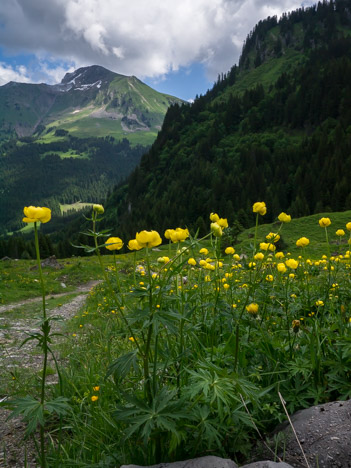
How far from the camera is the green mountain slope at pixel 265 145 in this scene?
201 feet

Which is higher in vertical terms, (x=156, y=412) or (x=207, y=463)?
(x=156, y=412)

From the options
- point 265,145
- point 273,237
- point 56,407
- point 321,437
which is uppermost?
point 265,145

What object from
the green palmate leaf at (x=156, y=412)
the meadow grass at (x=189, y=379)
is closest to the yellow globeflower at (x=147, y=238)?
the meadow grass at (x=189, y=379)

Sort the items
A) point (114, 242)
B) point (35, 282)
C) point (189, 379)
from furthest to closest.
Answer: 1. point (35, 282)
2. point (189, 379)
3. point (114, 242)

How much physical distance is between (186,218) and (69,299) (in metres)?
61.1

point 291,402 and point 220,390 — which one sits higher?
point 220,390

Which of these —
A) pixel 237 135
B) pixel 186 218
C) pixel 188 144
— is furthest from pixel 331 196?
pixel 188 144

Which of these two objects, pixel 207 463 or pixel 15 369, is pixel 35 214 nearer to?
pixel 207 463

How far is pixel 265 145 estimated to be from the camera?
84312 millimetres

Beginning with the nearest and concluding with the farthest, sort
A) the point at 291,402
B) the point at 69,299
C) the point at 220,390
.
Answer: the point at 220,390
the point at 291,402
the point at 69,299

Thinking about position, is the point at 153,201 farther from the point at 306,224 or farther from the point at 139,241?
the point at 139,241

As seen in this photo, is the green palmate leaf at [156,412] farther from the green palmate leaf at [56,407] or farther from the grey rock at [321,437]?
the grey rock at [321,437]

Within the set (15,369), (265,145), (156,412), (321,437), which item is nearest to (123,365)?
(156,412)

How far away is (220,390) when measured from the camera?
154cm
